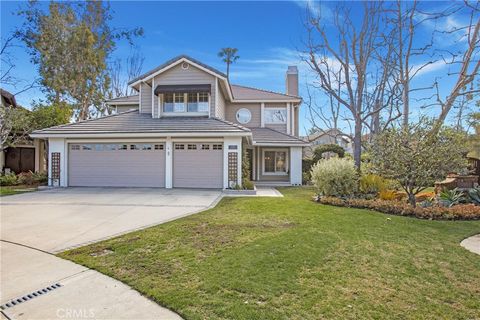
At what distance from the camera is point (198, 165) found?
14266mm

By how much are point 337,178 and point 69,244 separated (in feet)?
30.6

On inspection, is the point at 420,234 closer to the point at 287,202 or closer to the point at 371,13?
the point at 287,202

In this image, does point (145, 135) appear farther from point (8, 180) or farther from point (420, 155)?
point (420, 155)

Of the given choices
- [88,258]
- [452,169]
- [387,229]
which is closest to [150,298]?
[88,258]

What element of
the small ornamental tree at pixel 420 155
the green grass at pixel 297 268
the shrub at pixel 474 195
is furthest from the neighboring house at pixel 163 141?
the shrub at pixel 474 195

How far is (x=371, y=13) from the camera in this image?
1628 centimetres

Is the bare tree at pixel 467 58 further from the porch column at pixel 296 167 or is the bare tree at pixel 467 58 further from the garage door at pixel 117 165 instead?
the garage door at pixel 117 165

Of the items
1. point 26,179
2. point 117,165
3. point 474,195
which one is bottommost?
point 474,195

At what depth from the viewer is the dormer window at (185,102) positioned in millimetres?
16016

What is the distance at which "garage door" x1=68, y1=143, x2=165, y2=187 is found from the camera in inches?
570

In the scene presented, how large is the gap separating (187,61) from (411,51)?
13.0 m

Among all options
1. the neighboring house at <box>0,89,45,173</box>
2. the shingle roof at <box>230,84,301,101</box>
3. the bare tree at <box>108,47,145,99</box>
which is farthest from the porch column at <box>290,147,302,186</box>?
the bare tree at <box>108,47,145,99</box>

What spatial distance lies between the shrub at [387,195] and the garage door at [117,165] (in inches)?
401

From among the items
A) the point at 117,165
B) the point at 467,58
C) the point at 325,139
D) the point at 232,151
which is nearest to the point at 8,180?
the point at 117,165
